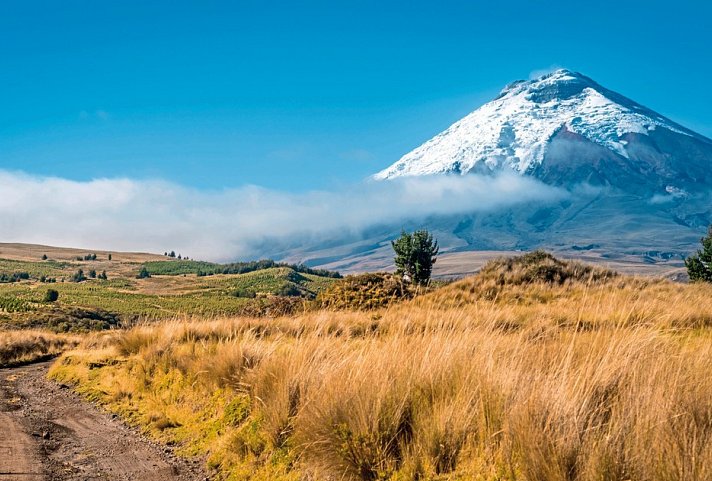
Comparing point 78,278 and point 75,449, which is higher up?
point 75,449

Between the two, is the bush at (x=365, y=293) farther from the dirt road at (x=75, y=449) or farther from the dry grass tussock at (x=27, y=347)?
the dirt road at (x=75, y=449)

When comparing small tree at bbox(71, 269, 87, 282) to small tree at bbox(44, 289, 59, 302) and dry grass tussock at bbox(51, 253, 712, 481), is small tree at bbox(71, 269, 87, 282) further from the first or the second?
dry grass tussock at bbox(51, 253, 712, 481)

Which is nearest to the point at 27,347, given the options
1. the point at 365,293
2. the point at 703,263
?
the point at 365,293

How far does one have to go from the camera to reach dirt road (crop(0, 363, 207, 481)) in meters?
6.34

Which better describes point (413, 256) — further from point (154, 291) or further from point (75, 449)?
point (154, 291)

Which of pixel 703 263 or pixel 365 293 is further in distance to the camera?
pixel 703 263

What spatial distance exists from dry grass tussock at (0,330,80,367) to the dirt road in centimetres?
1075

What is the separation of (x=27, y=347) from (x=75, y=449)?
57.3ft

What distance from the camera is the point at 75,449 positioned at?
24.3 ft

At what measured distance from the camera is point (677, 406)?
13.5 feet

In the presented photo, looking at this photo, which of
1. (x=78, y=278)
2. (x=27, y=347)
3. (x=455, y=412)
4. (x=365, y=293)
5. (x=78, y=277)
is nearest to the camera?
(x=455, y=412)

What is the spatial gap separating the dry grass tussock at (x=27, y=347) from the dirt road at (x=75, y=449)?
10745 millimetres

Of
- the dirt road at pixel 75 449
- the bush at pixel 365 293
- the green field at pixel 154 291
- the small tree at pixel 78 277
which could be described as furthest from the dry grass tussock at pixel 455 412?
the small tree at pixel 78 277

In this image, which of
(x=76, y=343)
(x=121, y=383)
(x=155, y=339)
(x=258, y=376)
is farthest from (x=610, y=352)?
(x=76, y=343)
